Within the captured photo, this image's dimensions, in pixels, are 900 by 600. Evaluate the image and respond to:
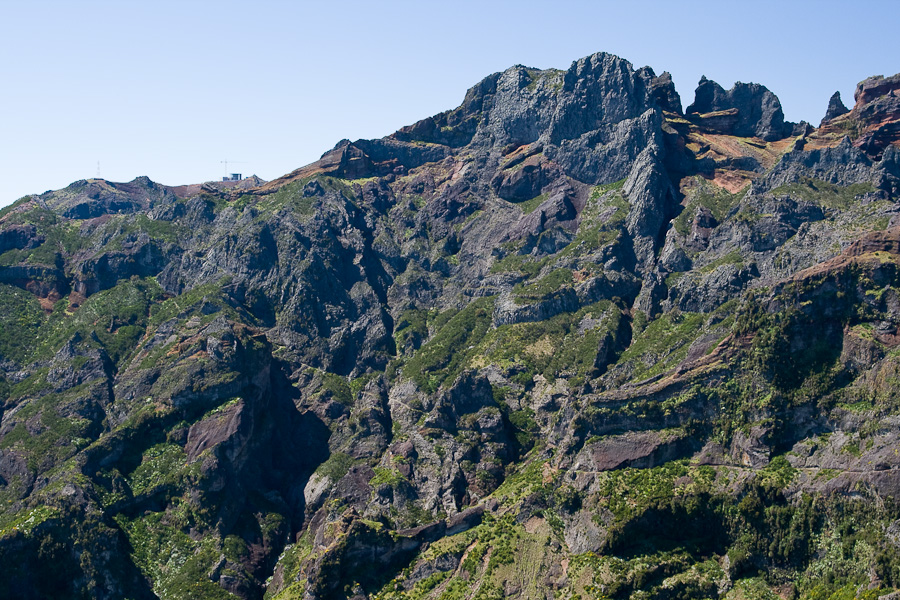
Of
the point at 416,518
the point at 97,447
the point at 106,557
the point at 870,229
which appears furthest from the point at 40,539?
the point at 870,229

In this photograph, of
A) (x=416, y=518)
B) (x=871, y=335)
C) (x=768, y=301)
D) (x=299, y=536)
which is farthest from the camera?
(x=299, y=536)

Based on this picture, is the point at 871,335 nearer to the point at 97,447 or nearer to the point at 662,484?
the point at 662,484

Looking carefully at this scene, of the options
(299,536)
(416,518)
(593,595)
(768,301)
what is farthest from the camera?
(299,536)

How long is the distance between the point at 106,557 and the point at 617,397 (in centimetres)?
11406

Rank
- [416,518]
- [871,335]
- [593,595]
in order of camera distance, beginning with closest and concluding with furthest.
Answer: [593,595] → [871,335] → [416,518]

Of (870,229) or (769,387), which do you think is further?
(870,229)

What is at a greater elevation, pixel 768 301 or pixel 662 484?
pixel 768 301

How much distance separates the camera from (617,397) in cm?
17425

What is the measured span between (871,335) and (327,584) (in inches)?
4619

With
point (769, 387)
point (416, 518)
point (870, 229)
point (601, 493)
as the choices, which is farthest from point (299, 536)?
point (870, 229)

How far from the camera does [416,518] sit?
182750 mm

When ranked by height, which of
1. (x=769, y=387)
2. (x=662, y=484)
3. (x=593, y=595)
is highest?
(x=769, y=387)

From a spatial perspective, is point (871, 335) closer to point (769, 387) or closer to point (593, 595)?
point (769, 387)

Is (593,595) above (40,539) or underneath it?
underneath
